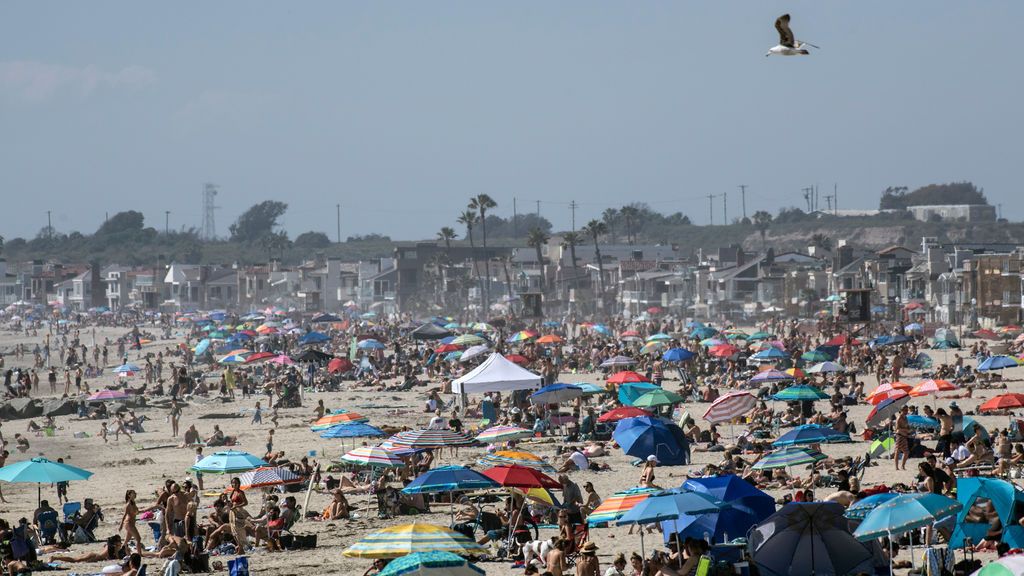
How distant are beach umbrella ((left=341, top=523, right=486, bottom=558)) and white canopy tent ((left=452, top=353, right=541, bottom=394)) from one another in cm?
1313

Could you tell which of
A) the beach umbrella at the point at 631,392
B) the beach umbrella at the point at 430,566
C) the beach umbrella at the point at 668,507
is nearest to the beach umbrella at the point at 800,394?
the beach umbrella at the point at 631,392

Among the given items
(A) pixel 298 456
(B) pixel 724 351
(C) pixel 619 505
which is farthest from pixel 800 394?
(B) pixel 724 351

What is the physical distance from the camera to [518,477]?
15680 mm

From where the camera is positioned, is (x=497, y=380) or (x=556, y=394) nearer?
(x=556, y=394)

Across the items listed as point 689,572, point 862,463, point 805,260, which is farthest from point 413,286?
point 689,572

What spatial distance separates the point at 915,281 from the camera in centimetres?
7206

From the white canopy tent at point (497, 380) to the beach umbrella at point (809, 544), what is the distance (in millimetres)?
13632

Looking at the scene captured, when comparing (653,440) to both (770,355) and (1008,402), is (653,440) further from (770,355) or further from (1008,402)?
(770,355)

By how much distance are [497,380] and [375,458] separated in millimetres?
7049

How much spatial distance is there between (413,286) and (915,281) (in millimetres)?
45880

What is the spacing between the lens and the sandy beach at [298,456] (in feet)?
52.6

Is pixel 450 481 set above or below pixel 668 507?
below

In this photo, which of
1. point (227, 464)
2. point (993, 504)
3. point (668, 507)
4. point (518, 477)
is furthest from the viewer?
point (227, 464)

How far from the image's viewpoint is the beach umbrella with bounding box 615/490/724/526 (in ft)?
41.5
